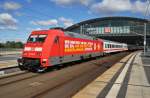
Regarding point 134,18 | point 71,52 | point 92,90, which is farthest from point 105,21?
point 92,90

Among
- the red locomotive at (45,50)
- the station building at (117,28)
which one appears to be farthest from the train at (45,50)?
the station building at (117,28)

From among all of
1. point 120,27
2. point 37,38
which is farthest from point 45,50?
point 120,27

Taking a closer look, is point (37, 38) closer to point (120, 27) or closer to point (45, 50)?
point (45, 50)

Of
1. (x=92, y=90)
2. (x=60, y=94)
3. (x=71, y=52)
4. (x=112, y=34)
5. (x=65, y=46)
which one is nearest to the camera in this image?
(x=60, y=94)

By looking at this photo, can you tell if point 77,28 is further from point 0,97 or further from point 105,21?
point 0,97

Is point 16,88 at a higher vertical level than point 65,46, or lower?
lower

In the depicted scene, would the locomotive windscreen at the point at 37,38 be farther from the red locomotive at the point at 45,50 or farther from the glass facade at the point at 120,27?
the glass facade at the point at 120,27

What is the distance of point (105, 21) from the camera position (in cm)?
13000

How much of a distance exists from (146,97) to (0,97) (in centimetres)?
577

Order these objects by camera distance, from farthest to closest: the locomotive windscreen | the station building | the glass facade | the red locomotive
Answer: the glass facade < the station building < the locomotive windscreen < the red locomotive

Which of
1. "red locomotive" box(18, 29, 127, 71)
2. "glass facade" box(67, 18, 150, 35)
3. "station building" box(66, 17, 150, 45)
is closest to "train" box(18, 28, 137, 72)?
"red locomotive" box(18, 29, 127, 71)

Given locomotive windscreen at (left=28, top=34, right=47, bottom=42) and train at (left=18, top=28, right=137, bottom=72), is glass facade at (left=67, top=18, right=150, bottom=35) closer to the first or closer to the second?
train at (left=18, top=28, right=137, bottom=72)

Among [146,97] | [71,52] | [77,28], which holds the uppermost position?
[77,28]

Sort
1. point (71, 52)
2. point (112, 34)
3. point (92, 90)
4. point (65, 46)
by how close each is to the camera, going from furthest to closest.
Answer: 1. point (112, 34)
2. point (71, 52)
3. point (65, 46)
4. point (92, 90)
